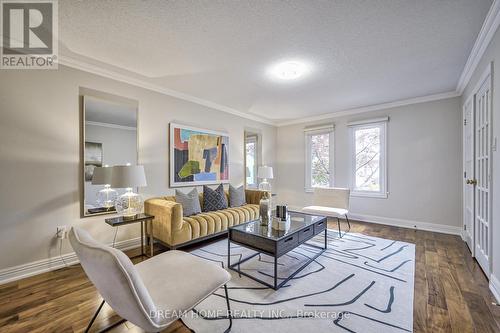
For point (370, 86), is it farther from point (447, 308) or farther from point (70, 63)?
point (70, 63)

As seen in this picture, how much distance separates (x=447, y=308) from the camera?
69.5 inches

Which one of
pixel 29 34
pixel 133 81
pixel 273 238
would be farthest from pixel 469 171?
pixel 29 34

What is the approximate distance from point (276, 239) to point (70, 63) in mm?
3088

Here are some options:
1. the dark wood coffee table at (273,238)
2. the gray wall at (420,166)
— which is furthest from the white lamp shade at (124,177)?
the gray wall at (420,166)

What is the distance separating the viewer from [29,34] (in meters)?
2.14

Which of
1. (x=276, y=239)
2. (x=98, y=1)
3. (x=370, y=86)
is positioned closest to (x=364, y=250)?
(x=276, y=239)

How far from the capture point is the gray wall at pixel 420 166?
3697 millimetres

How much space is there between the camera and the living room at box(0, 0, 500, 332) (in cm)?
166

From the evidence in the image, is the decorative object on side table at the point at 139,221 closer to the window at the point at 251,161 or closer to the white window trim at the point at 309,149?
the window at the point at 251,161

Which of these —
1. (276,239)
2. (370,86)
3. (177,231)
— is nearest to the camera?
(276,239)

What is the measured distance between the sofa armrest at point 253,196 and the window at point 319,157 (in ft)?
5.63

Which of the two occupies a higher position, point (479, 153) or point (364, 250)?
point (479, 153)

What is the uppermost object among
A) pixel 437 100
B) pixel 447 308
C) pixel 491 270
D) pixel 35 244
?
pixel 437 100

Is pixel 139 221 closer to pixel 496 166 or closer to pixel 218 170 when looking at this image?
pixel 218 170
